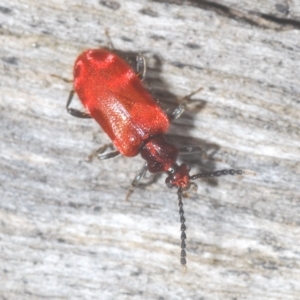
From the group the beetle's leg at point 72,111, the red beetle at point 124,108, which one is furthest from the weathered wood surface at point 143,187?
the red beetle at point 124,108

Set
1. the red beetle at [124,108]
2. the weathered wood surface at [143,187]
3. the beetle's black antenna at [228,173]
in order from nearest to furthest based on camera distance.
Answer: the red beetle at [124,108] < the beetle's black antenna at [228,173] < the weathered wood surface at [143,187]

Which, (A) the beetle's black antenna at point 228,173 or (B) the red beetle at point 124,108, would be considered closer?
(B) the red beetle at point 124,108

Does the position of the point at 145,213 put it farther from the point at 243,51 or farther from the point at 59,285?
the point at 243,51

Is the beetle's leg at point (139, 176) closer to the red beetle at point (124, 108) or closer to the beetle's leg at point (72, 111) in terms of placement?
the red beetle at point (124, 108)

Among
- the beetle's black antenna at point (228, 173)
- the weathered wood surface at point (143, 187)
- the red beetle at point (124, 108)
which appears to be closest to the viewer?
the red beetle at point (124, 108)

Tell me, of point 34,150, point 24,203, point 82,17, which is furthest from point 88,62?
point 24,203

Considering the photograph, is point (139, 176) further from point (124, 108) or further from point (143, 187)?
point (124, 108)

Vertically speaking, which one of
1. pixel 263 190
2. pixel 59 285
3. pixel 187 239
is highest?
pixel 263 190

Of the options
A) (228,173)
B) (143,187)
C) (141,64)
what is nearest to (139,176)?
(143,187)
